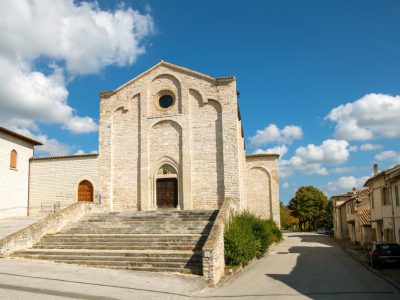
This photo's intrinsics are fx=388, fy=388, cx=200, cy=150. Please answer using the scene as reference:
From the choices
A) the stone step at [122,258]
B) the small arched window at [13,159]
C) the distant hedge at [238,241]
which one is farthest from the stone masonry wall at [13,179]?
the distant hedge at [238,241]

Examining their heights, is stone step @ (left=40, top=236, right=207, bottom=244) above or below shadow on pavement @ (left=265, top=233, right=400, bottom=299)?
above

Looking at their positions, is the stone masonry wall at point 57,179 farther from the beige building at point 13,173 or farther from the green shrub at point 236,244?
the green shrub at point 236,244

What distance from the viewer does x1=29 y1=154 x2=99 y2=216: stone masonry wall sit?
85.7 ft

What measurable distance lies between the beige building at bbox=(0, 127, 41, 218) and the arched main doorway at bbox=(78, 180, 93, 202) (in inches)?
160

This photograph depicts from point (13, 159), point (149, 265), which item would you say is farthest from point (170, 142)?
point (149, 265)

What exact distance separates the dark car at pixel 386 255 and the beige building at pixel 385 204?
466 centimetres

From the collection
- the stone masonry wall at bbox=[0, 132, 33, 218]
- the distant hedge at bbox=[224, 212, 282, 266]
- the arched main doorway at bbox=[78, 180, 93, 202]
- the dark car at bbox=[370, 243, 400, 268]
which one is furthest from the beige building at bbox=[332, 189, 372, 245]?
the stone masonry wall at bbox=[0, 132, 33, 218]

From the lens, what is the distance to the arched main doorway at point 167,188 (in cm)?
2369

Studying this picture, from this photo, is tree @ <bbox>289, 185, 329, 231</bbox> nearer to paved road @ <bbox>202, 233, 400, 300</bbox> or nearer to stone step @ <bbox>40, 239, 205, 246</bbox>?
paved road @ <bbox>202, 233, 400, 300</bbox>

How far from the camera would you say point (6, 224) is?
22.1m

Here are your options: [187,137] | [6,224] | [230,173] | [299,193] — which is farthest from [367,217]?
[299,193]

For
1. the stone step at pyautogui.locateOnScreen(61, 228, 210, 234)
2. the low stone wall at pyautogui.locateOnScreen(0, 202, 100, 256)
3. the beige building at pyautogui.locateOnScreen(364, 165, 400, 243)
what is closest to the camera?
the low stone wall at pyautogui.locateOnScreen(0, 202, 100, 256)

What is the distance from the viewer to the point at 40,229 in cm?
1702

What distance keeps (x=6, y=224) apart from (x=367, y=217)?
26.2m
